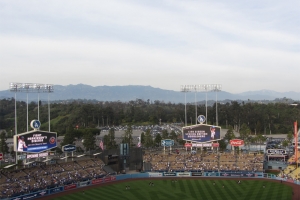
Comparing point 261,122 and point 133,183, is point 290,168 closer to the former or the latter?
point 133,183

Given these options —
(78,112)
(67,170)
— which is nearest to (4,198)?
(67,170)

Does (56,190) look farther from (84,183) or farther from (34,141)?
(34,141)

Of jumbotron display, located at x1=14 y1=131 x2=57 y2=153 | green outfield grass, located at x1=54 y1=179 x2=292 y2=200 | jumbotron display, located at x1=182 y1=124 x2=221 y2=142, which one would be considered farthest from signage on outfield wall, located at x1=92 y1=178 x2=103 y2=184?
jumbotron display, located at x1=182 y1=124 x2=221 y2=142

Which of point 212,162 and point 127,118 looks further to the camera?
point 127,118

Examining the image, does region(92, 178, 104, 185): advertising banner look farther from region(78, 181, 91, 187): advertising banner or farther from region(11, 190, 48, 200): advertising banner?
region(11, 190, 48, 200): advertising banner

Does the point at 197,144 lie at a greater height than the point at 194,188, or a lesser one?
greater

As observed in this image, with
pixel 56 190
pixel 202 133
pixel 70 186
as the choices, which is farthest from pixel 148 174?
pixel 56 190
